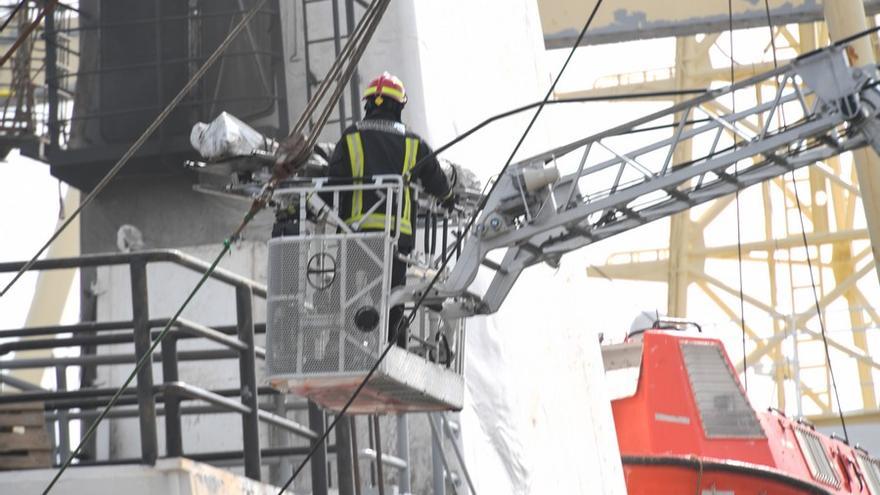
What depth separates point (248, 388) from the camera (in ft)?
33.7

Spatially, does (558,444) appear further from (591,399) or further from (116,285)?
(116,285)

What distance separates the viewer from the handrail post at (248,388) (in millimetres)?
10234

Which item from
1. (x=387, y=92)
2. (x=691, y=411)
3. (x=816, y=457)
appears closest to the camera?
(x=387, y=92)

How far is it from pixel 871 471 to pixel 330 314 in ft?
49.0

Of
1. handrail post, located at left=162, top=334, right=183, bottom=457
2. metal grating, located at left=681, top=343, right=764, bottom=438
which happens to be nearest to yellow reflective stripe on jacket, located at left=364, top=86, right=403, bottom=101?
handrail post, located at left=162, top=334, right=183, bottom=457

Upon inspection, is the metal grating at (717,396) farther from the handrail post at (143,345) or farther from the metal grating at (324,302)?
the handrail post at (143,345)

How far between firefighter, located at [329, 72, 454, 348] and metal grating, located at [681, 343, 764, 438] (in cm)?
1017

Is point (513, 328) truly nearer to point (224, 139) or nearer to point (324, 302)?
point (324, 302)

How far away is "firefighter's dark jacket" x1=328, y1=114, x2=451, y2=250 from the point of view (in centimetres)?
1066

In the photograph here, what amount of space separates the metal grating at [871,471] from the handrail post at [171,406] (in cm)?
1497

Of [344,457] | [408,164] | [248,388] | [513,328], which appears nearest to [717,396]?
[513,328]

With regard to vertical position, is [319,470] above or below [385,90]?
below

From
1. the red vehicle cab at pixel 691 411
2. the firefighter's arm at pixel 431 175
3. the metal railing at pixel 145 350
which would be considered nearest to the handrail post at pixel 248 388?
the metal railing at pixel 145 350

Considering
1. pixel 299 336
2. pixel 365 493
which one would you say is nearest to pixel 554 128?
pixel 365 493
